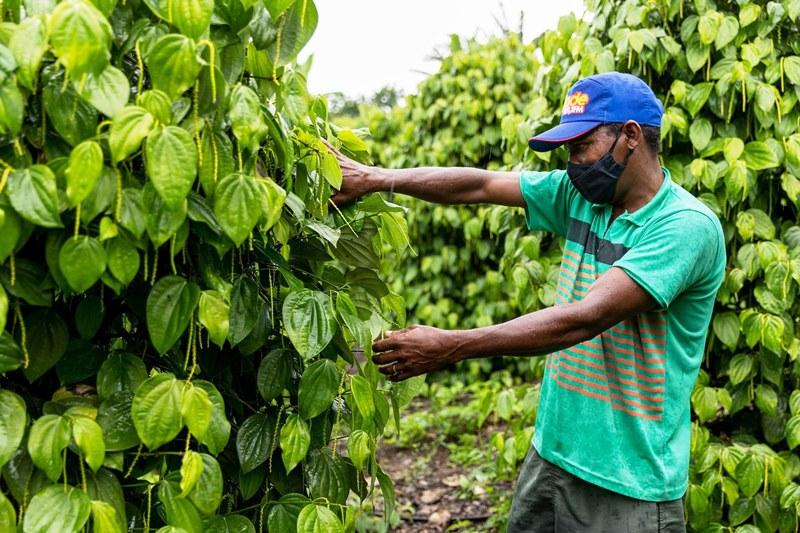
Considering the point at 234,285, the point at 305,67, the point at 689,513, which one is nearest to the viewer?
the point at 234,285

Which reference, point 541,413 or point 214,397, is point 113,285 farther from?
point 541,413

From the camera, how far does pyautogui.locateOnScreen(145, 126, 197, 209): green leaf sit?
1234 millimetres

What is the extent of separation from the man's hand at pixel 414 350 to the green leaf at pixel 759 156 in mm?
1470

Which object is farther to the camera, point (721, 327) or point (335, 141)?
point (721, 327)

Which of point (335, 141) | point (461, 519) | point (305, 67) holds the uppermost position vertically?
point (305, 67)

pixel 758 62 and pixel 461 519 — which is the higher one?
pixel 758 62

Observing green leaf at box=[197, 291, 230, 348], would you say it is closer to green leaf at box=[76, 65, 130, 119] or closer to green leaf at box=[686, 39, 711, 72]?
green leaf at box=[76, 65, 130, 119]

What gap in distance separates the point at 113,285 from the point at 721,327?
7.20 feet

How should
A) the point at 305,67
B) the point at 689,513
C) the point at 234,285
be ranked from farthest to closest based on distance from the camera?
the point at 689,513 < the point at 305,67 < the point at 234,285

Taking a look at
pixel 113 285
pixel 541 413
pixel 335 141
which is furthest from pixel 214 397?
pixel 541 413

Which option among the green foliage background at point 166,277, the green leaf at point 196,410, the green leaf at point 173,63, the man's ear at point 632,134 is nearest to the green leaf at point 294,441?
the green foliage background at point 166,277

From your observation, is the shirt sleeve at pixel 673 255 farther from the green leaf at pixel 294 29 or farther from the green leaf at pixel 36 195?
the green leaf at pixel 36 195

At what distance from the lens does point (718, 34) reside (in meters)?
2.82

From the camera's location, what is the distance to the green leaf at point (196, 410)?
136 centimetres
